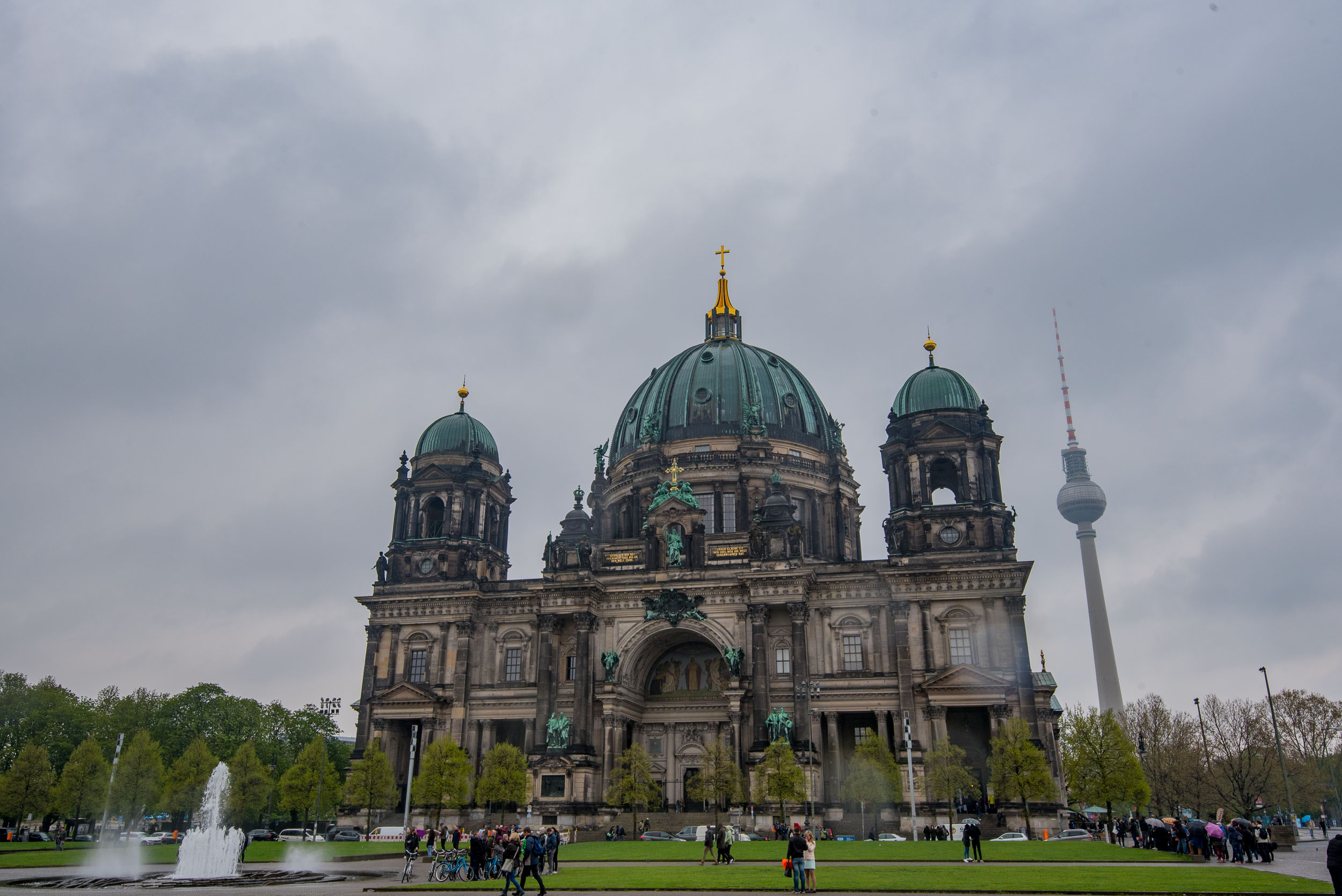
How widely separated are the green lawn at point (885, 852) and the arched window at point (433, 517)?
30.3 m

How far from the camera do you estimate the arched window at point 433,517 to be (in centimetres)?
7281

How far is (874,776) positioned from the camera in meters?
55.3

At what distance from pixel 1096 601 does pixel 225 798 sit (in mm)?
142047

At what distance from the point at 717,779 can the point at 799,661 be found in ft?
28.3

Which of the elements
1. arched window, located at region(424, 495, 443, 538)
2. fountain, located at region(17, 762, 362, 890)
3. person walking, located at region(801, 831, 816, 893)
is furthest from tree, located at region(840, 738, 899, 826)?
arched window, located at region(424, 495, 443, 538)

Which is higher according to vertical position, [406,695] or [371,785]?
[406,695]

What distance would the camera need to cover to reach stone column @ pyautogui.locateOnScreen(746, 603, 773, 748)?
196 ft

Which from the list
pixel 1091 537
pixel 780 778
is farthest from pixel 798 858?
→ pixel 1091 537

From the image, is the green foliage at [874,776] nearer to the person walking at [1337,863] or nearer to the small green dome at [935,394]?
the small green dome at [935,394]

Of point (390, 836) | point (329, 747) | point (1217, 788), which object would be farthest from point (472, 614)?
point (1217, 788)

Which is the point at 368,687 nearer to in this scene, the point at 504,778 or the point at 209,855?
→ the point at 504,778

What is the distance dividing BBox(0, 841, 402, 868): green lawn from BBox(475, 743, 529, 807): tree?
6.96m

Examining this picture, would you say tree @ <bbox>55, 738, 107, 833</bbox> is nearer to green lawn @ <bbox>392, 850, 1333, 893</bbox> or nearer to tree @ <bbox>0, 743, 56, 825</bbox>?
tree @ <bbox>0, 743, 56, 825</bbox>

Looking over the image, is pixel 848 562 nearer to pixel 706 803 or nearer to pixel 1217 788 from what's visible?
pixel 706 803
